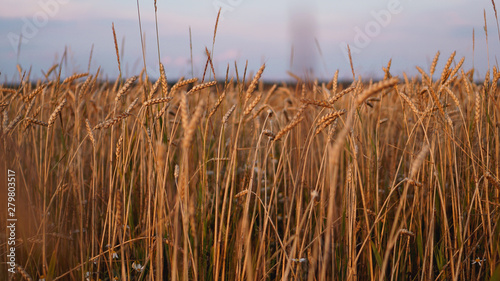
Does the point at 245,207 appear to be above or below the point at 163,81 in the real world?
below

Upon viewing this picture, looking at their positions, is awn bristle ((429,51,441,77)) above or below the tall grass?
above

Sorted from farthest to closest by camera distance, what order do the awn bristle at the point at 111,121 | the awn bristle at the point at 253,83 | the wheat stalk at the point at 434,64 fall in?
1. the wheat stalk at the point at 434,64
2. the awn bristle at the point at 253,83
3. the awn bristle at the point at 111,121

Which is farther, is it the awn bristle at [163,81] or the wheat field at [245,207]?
the awn bristle at [163,81]

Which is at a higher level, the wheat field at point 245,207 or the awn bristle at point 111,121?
the awn bristle at point 111,121

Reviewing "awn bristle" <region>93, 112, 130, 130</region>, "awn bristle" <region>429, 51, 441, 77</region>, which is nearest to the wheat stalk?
"awn bristle" <region>429, 51, 441, 77</region>

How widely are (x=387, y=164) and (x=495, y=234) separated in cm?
136

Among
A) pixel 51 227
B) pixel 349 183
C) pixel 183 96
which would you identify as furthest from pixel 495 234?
pixel 51 227

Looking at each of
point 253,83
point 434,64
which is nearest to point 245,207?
point 253,83

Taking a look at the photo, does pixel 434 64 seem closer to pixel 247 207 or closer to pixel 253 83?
pixel 253 83

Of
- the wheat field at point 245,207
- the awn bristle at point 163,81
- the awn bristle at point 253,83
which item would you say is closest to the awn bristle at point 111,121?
the wheat field at point 245,207

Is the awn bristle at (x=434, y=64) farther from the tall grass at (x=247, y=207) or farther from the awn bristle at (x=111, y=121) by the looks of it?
the awn bristle at (x=111, y=121)

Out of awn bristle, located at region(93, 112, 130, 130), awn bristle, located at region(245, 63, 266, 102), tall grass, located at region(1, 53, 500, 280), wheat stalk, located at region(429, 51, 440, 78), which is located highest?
wheat stalk, located at region(429, 51, 440, 78)

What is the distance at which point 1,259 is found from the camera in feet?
4.87

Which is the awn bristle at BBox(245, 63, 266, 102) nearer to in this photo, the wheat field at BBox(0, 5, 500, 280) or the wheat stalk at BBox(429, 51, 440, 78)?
the wheat field at BBox(0, 5, 500, 280)
